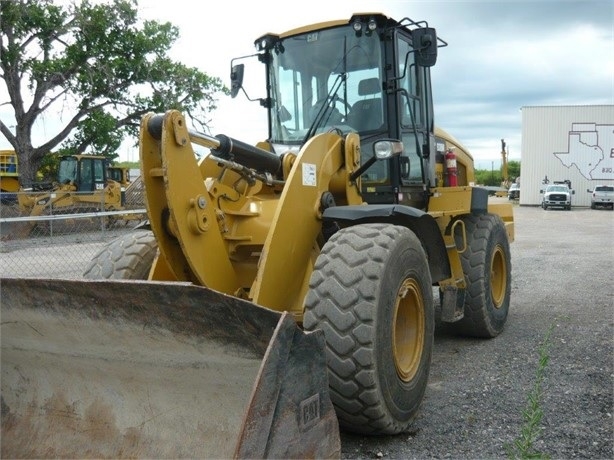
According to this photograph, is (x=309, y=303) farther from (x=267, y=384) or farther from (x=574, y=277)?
(x=574, y=277)

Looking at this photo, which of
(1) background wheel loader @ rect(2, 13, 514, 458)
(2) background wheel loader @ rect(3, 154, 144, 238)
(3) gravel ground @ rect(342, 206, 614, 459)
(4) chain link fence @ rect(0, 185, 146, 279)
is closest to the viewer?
(1) background wheel loader @ rect(2, 13, 514, 458)

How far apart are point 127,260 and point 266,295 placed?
4.05ft

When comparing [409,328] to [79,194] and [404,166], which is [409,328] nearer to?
[404,166]

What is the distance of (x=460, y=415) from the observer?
414cm

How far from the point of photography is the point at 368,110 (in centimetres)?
513

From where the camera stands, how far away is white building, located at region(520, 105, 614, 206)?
134 feet

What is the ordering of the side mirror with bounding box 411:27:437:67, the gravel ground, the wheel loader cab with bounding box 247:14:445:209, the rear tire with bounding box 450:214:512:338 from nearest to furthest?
the gravel ground
the side mirror with bounding box 411:27:437:67
the wheel loader cab with bounding box 247:14:445:209
the rear tire with bounding box 450:214:512:338

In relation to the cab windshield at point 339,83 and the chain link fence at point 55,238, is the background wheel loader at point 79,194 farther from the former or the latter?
the cab windshield at point 339,83

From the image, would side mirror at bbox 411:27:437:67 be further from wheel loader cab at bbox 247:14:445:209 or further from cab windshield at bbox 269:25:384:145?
cab windshield at bbox 269:25:384:145

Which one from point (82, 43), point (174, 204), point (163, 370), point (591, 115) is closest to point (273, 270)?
point (174, 204)

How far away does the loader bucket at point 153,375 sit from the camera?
2.70m

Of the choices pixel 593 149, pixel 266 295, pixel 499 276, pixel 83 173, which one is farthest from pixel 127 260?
pixel 593 149

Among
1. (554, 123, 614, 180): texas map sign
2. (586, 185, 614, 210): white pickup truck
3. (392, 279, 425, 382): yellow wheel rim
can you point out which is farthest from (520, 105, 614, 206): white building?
(392, 279, 425, 382): yellow wheel rim

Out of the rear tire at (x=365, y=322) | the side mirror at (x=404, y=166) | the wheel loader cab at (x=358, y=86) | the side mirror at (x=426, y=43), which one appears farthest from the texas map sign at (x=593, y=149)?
the rear tire at (x=365, y=322)
